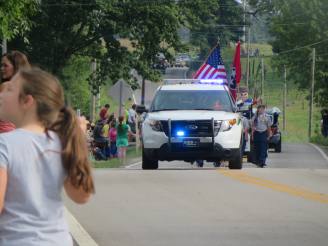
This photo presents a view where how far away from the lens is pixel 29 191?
156 inches

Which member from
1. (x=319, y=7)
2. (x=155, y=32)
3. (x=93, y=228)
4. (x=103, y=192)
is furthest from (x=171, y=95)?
(x=319, y=7)

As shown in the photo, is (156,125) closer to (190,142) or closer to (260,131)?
(190,142)

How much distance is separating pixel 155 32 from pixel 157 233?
1202 inches

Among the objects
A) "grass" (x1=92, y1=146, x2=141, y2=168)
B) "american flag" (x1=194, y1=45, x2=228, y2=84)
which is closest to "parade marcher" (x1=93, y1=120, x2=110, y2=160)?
"grass" (x1=92, y1=146, x2=141, y2=168)

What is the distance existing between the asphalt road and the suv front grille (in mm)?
1219

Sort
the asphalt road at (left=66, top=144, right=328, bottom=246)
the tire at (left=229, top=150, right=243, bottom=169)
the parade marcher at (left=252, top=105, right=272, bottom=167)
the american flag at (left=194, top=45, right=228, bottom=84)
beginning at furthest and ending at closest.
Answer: the american flag at (left=194, top=45, right=228, bottom=84)
the parade marcher at (left=252, top=105, right=272, bottom=167)
the tire at (left=229, top=150, right=243, bottom=169)
the asphalt road at (left=66, top=144, right=328, bottom=246)

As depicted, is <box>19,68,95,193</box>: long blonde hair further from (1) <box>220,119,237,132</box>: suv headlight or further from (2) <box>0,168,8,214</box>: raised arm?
(1) <box>220,119,237,132</box>: suv headlight

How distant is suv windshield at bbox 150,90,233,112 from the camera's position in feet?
63.3

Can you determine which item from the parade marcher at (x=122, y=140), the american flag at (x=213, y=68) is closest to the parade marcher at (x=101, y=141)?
the parade marcher at (x=122, y=140)

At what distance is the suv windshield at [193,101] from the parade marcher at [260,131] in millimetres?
2732

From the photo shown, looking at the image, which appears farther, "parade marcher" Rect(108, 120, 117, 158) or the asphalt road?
"parade marcher" Rect(108, 120, 117, 158)

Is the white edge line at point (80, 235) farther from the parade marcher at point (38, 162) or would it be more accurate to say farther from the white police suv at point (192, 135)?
the white police suv at point (192, 135)

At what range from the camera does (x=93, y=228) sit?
A: 10078 mm

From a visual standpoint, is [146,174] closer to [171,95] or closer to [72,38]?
[171,95]
